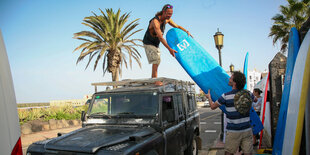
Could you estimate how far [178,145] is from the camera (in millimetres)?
4355

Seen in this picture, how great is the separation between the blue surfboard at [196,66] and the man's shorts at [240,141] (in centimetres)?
201

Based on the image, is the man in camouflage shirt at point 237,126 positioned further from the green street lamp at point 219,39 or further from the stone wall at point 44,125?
the stone wall at point 44,125

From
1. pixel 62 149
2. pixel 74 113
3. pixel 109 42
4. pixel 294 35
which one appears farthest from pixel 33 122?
pixel 294 35

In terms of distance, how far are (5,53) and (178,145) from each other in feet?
11.3

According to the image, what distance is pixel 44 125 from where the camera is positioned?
12.6m

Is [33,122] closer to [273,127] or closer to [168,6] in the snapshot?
[168,6]

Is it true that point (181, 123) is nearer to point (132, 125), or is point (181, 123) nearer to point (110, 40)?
point (132, 125)

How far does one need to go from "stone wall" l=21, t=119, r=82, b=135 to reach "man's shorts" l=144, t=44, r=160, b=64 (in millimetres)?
9780

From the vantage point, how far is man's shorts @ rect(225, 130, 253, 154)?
3717mm

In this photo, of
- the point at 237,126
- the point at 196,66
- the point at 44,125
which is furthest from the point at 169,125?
the point at 44,125

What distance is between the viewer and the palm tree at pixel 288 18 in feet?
56.3

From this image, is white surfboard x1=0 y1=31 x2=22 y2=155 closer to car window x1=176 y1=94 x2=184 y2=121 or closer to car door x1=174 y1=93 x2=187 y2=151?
car door x1=174 y1=93 x2=187 y2=151

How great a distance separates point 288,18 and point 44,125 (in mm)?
20378

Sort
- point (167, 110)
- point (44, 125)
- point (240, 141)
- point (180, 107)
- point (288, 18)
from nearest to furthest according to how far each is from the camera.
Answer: point (167, 110) → point (240, 141) → point (180, 107) → point (44, 125) → point (288, 18)
